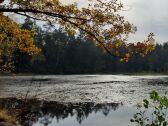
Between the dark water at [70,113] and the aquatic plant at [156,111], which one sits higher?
the aquatic plant at [156,111]

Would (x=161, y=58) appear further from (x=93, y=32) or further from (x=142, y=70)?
(x=93, y=32)

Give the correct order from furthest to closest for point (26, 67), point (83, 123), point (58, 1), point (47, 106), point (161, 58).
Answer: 1. point (161, 58)
2. point (26, 67)
3. point (47, 106)
4. point (83, 123)
5. point (58, 1)

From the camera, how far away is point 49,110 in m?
27.1

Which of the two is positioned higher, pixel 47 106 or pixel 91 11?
pixel 91 11

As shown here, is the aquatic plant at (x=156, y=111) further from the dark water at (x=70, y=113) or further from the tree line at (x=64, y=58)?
the tree line at (x=64, y=58)

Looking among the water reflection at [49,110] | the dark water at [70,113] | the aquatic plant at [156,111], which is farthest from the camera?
the dark water at [70,113]

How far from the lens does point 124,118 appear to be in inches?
939

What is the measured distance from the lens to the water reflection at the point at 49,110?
22234mm

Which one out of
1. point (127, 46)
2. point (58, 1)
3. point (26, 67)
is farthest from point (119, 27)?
point (26, 67)

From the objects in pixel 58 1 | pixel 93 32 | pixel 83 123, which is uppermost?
pixel 58 1

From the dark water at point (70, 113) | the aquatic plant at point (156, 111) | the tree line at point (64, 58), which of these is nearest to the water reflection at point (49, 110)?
the dark water at point (70, 113)

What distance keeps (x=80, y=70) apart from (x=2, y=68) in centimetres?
12547

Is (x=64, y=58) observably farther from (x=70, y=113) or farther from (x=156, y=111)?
(x=156, y=111)

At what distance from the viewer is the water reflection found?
72.9 ft
